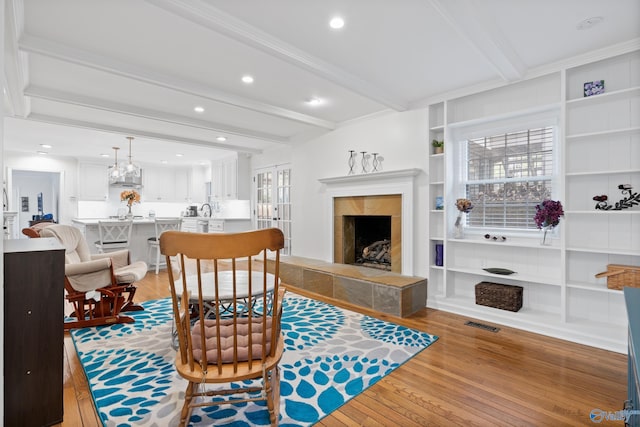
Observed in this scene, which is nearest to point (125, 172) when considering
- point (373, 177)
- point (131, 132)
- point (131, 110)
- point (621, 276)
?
point (131, 132)

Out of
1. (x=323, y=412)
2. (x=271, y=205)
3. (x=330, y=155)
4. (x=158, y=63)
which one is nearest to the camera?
(x=323, y=412)

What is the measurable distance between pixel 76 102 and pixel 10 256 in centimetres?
284

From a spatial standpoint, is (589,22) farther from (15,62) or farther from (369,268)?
(15,62)

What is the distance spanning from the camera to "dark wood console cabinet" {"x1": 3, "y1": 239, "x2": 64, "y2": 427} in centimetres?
166

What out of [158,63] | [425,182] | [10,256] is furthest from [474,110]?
[10,256]

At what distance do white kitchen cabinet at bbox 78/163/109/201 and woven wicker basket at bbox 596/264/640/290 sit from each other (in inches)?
381

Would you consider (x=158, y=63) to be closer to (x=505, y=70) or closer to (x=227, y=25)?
(x=227, y=25)

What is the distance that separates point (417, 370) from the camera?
2363mm

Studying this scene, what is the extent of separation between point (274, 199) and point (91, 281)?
395 centimetres

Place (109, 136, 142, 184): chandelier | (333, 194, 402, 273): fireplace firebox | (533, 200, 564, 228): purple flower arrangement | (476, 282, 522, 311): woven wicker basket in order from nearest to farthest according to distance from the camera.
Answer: (533, 200, 564, 228): purple flower arrangement < (476, 282, 522, 311): woven wicker basket < (333, 194, 402, 273): fireplace firebox < (109, 136, 142, 184): chandelier

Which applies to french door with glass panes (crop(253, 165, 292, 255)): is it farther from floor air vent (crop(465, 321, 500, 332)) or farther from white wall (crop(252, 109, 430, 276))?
floor air vent (crop(465, 321, 500, 332))

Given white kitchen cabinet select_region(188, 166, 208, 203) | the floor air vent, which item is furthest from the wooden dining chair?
white kitchen cabinet select_region(188, 166, 208, 203)

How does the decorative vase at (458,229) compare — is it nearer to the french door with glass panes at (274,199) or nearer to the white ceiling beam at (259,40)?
the white ceiling beam at (259,40)

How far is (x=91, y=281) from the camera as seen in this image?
3047mm
